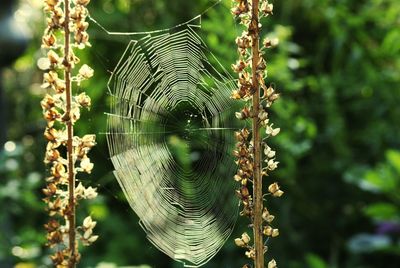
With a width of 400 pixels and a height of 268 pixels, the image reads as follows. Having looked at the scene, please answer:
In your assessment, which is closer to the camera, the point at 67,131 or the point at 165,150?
the point at 67,131

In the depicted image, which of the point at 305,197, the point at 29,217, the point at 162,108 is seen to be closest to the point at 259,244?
the point at 162,108

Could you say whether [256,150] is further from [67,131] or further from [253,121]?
[67,131]

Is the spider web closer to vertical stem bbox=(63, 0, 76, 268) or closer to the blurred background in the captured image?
vertical stem bbox=(63, 0, 76, 268)

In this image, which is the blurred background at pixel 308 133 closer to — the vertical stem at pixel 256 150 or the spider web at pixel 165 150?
the spider web at pixel 165 150

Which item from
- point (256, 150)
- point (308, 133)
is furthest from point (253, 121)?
point (308, 133)

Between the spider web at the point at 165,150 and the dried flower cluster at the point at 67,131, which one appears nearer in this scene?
the dried flower cluster at the point at 67,131

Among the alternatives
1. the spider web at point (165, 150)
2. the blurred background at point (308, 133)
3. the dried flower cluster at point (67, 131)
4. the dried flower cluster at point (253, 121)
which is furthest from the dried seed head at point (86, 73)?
the blurred background at point (308, 133)

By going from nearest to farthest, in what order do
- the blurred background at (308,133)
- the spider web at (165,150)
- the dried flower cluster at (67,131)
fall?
the dried flower cluster at (67,131) < the spider web at (165,150) < the blurred background at (308,133)

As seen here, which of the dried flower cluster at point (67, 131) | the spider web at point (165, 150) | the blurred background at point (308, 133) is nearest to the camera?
the dried flower cluster at point (67, 131)

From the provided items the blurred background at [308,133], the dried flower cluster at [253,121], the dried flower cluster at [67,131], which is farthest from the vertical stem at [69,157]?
the blurred background at [308,133]
